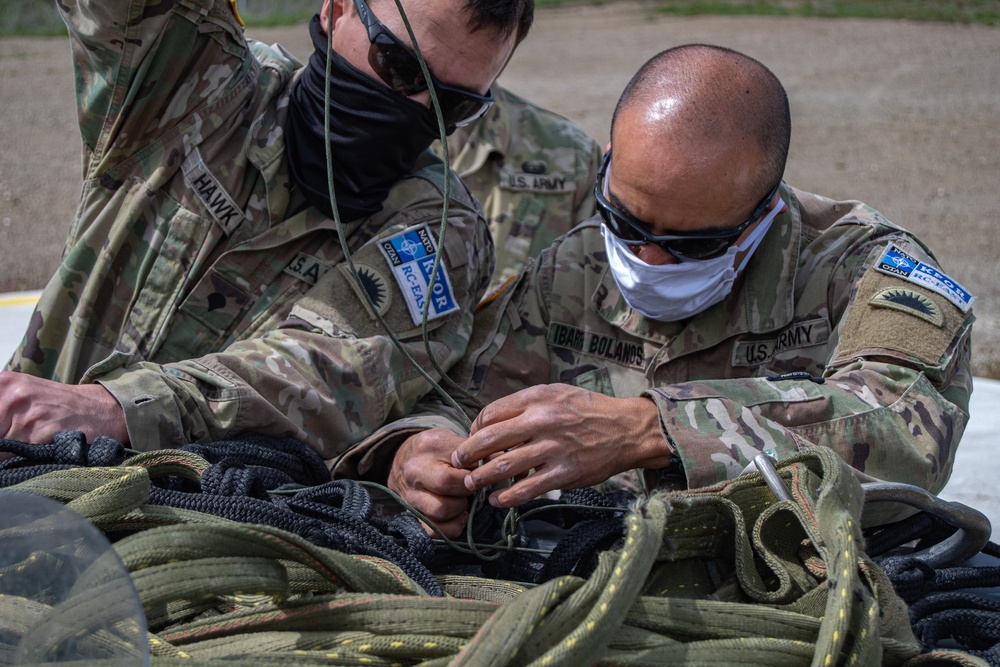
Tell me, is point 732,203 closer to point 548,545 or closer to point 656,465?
point 656,465

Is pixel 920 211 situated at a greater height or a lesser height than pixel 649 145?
lesser

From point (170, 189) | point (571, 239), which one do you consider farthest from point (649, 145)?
point (170, 189)

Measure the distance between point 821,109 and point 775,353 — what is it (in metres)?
10.5

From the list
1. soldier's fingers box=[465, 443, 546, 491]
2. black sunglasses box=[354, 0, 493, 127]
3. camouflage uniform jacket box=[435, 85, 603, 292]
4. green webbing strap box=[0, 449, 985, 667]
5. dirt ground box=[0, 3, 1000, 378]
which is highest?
black sunglasses box=[354, 0, 493, 127]

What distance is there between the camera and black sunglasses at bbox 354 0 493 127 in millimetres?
2375

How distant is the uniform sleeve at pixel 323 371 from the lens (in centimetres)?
209

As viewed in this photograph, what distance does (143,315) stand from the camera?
2.49 metres

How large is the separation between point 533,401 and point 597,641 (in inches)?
31.0

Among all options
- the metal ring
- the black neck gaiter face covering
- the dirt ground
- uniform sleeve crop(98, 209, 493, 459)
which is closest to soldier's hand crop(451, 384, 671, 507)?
uniform sleeve crop(98, 209, 493, 459)

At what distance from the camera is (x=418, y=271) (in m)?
2.42

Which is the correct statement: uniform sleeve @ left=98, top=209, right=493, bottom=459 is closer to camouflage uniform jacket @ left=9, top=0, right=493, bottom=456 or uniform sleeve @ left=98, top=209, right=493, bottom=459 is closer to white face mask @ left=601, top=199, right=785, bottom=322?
camouflage uniform jacket @ left=9, top=0, right=493, bottom=456

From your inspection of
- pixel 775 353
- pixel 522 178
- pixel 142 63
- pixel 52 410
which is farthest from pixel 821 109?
pixel 52 410

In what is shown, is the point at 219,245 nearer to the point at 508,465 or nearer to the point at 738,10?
the point at 508,465

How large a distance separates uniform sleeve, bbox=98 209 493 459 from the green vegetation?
14187 mm
